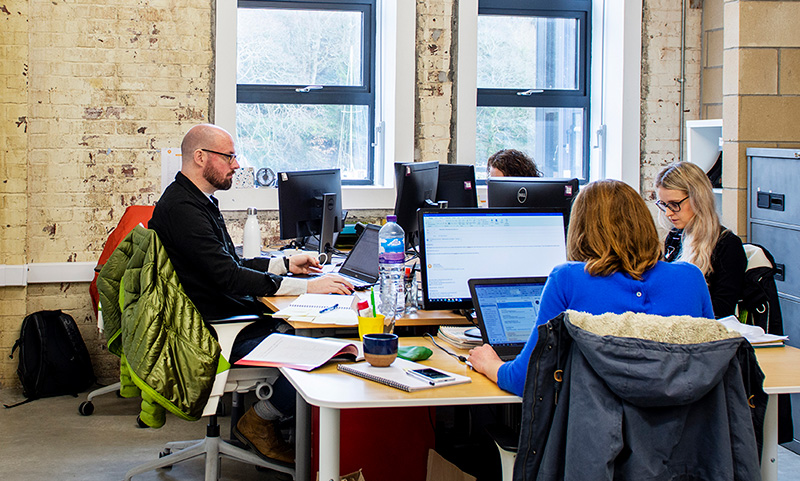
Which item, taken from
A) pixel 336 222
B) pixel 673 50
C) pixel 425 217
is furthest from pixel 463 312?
pixel 673 50

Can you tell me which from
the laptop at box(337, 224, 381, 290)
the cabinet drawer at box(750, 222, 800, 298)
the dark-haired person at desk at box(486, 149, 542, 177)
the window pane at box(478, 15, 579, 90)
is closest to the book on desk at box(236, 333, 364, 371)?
the laptop at box(337, 224, 381, 290)

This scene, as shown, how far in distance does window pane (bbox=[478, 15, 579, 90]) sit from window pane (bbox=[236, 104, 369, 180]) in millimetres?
869

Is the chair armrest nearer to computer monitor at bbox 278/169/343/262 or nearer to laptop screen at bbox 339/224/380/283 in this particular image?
laptop screen at bbox 339/224/380/283

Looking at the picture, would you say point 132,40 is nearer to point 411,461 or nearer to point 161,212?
point 161,212

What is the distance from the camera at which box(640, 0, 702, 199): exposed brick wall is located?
4.92 metres

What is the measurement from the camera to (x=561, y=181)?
3.14 meters

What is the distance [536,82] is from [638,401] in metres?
3.82

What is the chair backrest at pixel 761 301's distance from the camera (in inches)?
106

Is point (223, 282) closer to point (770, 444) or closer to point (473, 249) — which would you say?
point (473, 249)

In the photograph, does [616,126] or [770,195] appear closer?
[770,195]

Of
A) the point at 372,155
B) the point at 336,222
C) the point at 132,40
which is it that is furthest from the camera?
the point at 372,155

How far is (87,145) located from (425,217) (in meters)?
2.55

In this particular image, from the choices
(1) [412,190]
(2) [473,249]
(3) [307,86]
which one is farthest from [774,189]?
(3) [307,86]

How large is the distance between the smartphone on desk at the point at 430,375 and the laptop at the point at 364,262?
1190 millimetres
